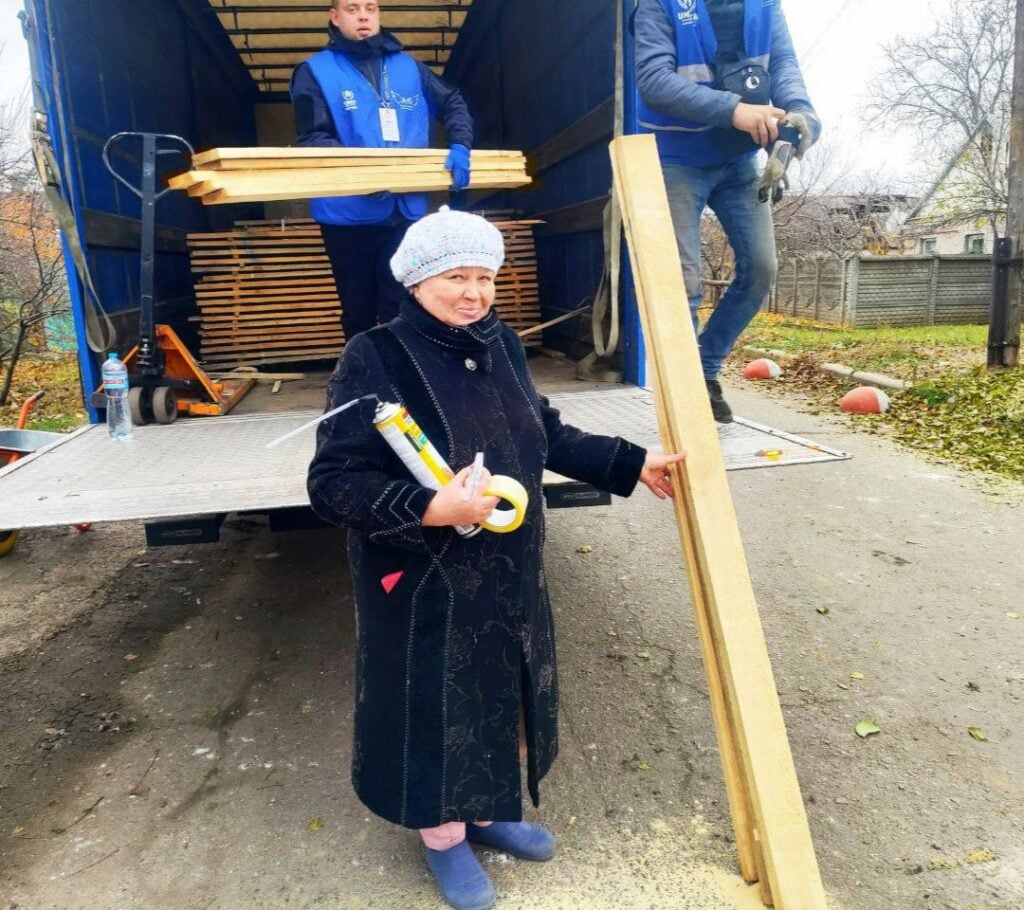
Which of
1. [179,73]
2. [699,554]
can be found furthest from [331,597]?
[179,73]

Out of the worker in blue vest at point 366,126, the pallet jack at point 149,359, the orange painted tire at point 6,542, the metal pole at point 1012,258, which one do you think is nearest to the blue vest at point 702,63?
the worker in blue vest at point 366,126

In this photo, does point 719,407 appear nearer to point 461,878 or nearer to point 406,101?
point 406,101

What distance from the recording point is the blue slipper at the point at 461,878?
2195 mm

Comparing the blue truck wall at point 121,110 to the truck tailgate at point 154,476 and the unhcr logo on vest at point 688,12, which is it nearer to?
the truck tailgate at point 154,476

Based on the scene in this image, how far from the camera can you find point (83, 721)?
127 inches

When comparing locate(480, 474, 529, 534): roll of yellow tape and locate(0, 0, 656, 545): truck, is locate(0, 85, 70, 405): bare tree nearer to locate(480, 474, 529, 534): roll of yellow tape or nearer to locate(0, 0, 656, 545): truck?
locate(0, 0, 656, 545): truck

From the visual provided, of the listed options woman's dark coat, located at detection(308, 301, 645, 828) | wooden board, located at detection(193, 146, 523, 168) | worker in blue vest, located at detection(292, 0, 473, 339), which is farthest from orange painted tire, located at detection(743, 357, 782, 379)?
woman's dark coat, located at detection(308, 301, 645, 828)

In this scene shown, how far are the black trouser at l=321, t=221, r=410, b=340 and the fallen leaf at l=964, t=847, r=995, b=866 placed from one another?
3.07m

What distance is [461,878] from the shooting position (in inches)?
87.8

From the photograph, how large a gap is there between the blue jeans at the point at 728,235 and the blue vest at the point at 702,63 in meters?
0.07

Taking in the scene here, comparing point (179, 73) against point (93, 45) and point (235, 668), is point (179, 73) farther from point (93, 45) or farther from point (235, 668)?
point (235, 668)

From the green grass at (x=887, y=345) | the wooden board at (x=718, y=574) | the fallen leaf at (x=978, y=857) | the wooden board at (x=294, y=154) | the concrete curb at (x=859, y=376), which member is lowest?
the fallen leaf at (x=978, y=857)

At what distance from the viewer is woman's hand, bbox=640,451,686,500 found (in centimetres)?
221

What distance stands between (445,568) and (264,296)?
18.3 feet
